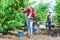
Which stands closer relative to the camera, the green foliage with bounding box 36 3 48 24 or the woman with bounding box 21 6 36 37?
the woman with bounding box 21 6 36 37

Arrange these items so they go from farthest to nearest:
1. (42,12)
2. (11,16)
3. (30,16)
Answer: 1. (42,12)
2. (11,16)
3. (30,16)

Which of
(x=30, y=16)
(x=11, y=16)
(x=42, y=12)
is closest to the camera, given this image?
(x=30, y=16)

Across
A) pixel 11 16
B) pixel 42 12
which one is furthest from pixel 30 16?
pixel 42 12

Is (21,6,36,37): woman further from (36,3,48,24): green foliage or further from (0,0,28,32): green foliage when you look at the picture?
(36,3,48,24): green foliage

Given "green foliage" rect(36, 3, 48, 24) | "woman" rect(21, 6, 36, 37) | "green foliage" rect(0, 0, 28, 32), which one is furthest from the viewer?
"green foliage" rect(36, 3, 48, 24)

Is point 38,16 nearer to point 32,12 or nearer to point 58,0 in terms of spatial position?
point 58,0

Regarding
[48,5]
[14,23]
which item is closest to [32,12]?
[14,23]

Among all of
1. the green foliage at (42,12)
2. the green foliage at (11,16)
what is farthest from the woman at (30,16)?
the green foliage at (42,12)

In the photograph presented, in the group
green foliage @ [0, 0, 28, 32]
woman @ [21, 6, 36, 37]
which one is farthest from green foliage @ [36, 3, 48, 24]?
woman @ [21, 6, 36, 37]

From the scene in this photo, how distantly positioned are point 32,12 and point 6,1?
130 cm

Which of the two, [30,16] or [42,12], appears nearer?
[30,16]

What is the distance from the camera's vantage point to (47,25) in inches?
596

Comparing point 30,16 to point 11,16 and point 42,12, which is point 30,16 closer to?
point 11,16

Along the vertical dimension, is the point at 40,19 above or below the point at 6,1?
below
